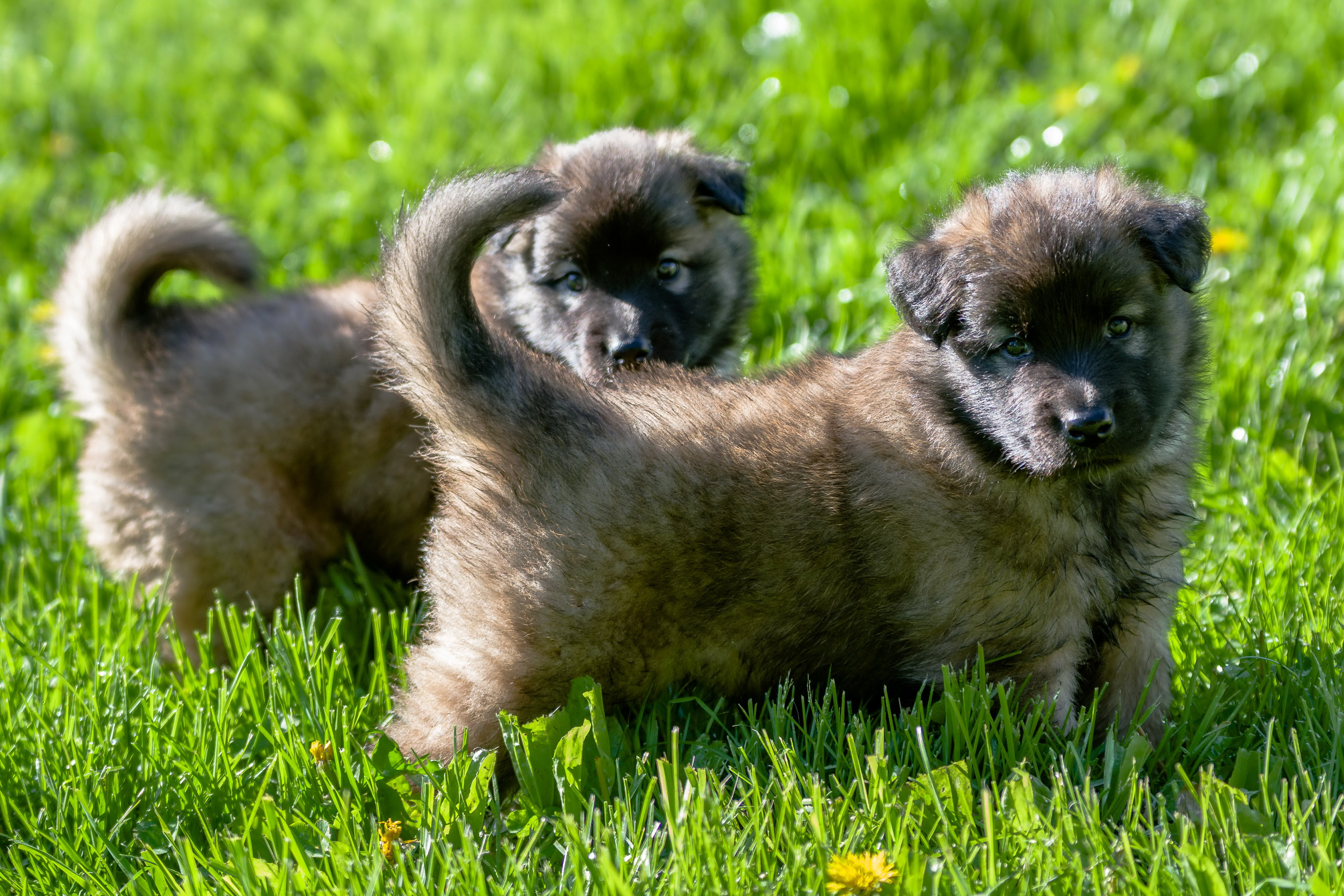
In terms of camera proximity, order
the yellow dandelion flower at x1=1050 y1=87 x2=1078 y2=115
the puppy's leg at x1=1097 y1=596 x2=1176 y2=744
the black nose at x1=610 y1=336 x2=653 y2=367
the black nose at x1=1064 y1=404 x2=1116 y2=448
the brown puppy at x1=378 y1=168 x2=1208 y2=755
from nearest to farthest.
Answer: the black nose at x1=1064 y1=404 x2=1116 y2=448 < the brown puppy at x1=378 y1=168 x2=1208 y2=755 < the puppy's leg at x1=1097 y1=596 x2=1176 y2=744 < the black nose at x1=610 y1=336 x2=653 y2=367 < the yellow dandelion flower at x1=1050 y1=87 x2=1078 y2=115

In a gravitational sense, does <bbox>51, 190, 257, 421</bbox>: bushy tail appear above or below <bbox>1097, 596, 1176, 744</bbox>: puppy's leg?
above

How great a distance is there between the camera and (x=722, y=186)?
3662 millimetres

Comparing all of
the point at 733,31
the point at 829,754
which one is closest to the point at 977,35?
the point at 733,31

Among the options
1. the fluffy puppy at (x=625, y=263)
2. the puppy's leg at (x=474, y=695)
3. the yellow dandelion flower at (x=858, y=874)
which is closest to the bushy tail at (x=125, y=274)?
the fluffy puppy at (x=625, y=263)

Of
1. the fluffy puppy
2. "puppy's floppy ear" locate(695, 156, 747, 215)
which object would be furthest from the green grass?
"puppy's floppy ear" locate(695, 156, 747, 215)

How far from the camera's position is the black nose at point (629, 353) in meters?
3.30

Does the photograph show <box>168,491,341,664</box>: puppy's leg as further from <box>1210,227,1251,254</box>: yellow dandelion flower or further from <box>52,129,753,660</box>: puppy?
<box>1210,227,1251,254</box>: yellow dandelion flower

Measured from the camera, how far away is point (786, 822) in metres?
2.31

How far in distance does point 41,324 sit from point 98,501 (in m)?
1.54

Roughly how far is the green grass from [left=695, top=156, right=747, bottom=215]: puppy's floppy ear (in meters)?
0.54

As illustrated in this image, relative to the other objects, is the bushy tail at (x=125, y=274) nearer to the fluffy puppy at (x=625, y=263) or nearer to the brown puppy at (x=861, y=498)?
the fluffy puppy at (x=625, y=263)

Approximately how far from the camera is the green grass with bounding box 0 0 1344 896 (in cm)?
225

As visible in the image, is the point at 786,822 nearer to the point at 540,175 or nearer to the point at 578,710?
the point at 578,710

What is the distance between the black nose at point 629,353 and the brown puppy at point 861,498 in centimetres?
58
